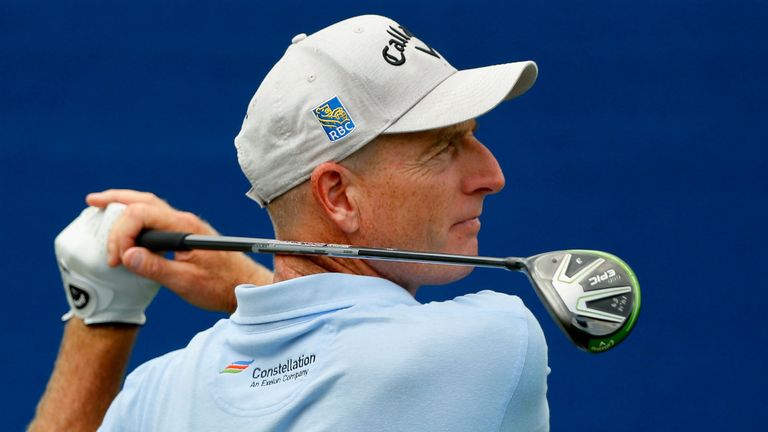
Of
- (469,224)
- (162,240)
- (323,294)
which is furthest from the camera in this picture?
(162,240)

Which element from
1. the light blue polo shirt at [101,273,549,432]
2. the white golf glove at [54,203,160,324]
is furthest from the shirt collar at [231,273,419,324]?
the white golf glove at [54,203,160,324]

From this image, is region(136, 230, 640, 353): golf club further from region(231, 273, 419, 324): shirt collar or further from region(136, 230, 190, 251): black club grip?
region(136, 230, 190, 251): black club grip

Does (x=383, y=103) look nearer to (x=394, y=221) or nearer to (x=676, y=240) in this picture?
(x=394, y=221)

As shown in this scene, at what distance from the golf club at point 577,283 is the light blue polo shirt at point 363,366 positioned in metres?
0.04

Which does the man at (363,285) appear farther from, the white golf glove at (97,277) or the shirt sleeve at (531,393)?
the white golf glove at (97,277)

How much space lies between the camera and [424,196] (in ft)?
5.20

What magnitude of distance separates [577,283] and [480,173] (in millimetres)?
241

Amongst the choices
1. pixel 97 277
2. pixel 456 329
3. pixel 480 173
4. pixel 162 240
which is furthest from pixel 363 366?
pixel 97 277

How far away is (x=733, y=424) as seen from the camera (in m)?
2.77

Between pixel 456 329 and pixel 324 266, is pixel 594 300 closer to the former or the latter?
pixel 456 329

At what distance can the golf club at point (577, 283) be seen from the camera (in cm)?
141

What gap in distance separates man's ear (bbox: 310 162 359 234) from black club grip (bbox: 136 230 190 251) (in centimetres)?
35

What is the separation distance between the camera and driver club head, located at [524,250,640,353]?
1403mm

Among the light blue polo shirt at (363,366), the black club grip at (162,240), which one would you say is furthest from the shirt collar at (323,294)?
the black club grip at (162,240)
